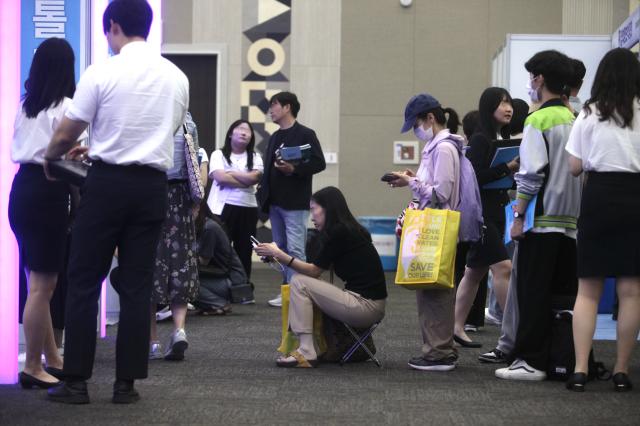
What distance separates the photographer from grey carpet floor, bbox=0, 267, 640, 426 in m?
3.73

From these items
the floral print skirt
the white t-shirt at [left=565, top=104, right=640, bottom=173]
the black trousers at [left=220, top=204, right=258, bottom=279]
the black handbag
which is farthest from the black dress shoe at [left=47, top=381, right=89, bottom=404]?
the black trousers at [left=220, top=204, right=258, bottom=279]

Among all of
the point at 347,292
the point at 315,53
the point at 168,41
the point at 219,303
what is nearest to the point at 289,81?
the point at 315,53

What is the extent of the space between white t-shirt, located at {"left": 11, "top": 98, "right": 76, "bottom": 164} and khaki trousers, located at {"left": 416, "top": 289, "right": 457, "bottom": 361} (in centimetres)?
172

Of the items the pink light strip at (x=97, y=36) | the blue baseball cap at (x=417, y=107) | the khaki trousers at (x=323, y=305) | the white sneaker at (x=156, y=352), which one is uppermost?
the pink light strip at (x=97, y=36)

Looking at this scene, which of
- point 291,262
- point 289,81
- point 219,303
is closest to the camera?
point 291,262

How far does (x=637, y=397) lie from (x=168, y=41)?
8331 mm

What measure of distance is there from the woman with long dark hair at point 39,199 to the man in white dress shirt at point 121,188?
238 millimetres

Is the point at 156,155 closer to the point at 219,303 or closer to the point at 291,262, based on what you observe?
the point at 291,262

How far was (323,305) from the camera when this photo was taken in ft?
16.5

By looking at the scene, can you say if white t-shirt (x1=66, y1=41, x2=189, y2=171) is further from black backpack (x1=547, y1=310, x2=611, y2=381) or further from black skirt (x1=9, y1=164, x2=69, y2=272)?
black backpack (x1=547, y1=310, x2=611, y2=381)

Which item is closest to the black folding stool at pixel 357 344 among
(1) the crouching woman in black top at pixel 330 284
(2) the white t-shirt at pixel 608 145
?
(1) the crouching woman in black top at pixel 330 284

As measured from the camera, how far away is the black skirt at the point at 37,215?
13.5 ft

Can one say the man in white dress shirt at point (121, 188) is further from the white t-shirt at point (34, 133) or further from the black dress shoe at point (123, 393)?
the white t-shirt at point (34, 133)

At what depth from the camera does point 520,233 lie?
4609 mm
